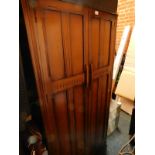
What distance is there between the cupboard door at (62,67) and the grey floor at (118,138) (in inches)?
31.6

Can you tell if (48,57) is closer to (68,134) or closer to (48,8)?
(48,8)

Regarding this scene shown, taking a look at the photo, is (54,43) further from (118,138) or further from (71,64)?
(118,138)

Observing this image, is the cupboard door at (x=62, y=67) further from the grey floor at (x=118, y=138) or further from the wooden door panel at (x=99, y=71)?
the grey floor at (x=118, y=138)

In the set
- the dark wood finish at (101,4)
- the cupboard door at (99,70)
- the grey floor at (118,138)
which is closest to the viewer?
the dark wood finish at (101,4)

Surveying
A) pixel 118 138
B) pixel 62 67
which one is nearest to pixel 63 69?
pixel 62 67

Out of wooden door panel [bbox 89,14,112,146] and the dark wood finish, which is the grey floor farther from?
the dark wood finish

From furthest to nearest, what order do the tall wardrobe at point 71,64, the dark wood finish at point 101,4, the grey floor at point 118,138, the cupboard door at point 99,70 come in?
the grey floor at point 118,138, the cupboard door at point 99,70, the dark wood finish at point 101,4, the tall wardrobe at point 71,64

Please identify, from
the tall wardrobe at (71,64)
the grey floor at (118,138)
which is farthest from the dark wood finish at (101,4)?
the grey floor at (118,138)

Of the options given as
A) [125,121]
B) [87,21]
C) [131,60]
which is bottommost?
[125,121]

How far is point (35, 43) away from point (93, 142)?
54.9 inches

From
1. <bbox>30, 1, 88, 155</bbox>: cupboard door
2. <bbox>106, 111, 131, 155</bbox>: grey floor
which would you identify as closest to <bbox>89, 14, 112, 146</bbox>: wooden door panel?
<bbox>30, 1, 88, 155</bbox>: cupboard door

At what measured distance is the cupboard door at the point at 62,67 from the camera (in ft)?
3.36
